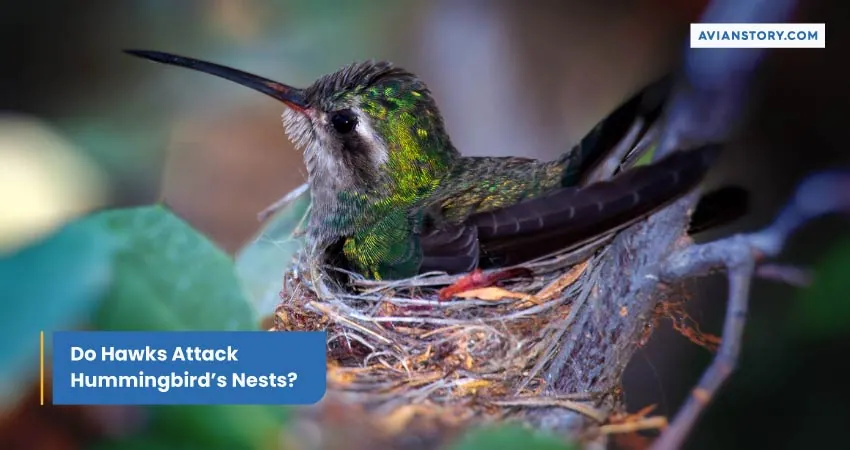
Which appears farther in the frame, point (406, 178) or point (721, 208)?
point (406, 178)

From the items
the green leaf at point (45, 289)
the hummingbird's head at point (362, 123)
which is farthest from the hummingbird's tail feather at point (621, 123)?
the green leaf at point (45, 289)

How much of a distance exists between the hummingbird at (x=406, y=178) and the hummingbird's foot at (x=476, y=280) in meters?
0.03

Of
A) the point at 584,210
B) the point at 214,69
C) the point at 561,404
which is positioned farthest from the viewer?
the point at 214,69

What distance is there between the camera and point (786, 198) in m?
1.84

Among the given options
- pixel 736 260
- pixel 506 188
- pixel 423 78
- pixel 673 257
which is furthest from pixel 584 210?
pixel 423 78

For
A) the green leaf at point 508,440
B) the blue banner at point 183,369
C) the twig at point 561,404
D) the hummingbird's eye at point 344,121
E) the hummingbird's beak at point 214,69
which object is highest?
the hummingbird's beak at point 214,69

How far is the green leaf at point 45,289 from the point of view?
1.55 metres

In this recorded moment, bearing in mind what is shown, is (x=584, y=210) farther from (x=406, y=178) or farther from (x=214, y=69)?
(x=214, y=69)

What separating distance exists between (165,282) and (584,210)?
0.85m

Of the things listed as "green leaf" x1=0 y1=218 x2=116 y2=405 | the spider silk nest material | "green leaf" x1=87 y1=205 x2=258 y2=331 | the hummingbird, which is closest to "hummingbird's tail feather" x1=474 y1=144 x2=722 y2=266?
the hummingbird

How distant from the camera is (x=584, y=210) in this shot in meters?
1.60

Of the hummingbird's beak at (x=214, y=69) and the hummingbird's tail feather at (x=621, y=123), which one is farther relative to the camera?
the hummingbird's beak at (x=214, y=69)

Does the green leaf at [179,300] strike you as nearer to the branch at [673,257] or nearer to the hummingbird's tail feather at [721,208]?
the branch at [673,257]

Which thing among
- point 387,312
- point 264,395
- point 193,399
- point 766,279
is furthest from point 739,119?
point 193,399
